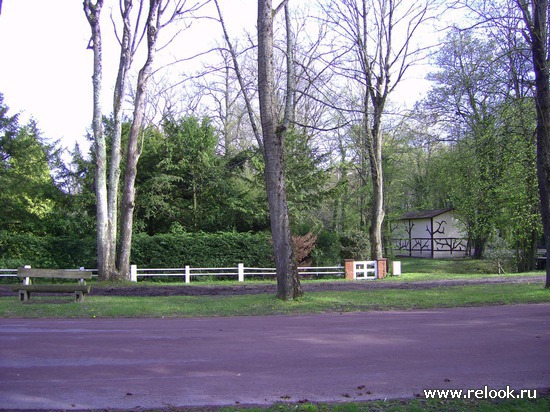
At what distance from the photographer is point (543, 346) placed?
895 centimetres

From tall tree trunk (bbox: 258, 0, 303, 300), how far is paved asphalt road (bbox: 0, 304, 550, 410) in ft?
10.5

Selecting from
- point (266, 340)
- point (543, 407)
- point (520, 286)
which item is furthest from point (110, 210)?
point (543, 407)

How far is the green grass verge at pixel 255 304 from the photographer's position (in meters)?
13.6

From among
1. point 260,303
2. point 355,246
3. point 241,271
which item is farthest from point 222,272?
point 260,303

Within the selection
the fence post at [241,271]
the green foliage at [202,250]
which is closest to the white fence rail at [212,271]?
the fence post at [241,271]

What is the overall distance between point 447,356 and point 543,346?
1.99 metres

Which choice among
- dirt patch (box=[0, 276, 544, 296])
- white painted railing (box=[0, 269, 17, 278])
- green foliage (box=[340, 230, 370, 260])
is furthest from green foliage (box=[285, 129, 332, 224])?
white painted railing (box=[0, 269, 17, 278])

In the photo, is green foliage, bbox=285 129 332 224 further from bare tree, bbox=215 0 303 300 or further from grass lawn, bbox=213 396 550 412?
grass lawn, bbox=213 396 550 412

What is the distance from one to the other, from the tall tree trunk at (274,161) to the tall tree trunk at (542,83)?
800cm

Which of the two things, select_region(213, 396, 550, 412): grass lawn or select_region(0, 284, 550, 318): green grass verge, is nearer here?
select_region(213, 396, 550, 412): grass lawn

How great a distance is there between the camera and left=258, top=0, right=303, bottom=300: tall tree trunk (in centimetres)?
1521

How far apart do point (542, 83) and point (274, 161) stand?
9610 millimetres

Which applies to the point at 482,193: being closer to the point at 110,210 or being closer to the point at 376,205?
the point at 376,205

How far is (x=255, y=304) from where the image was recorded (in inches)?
582
